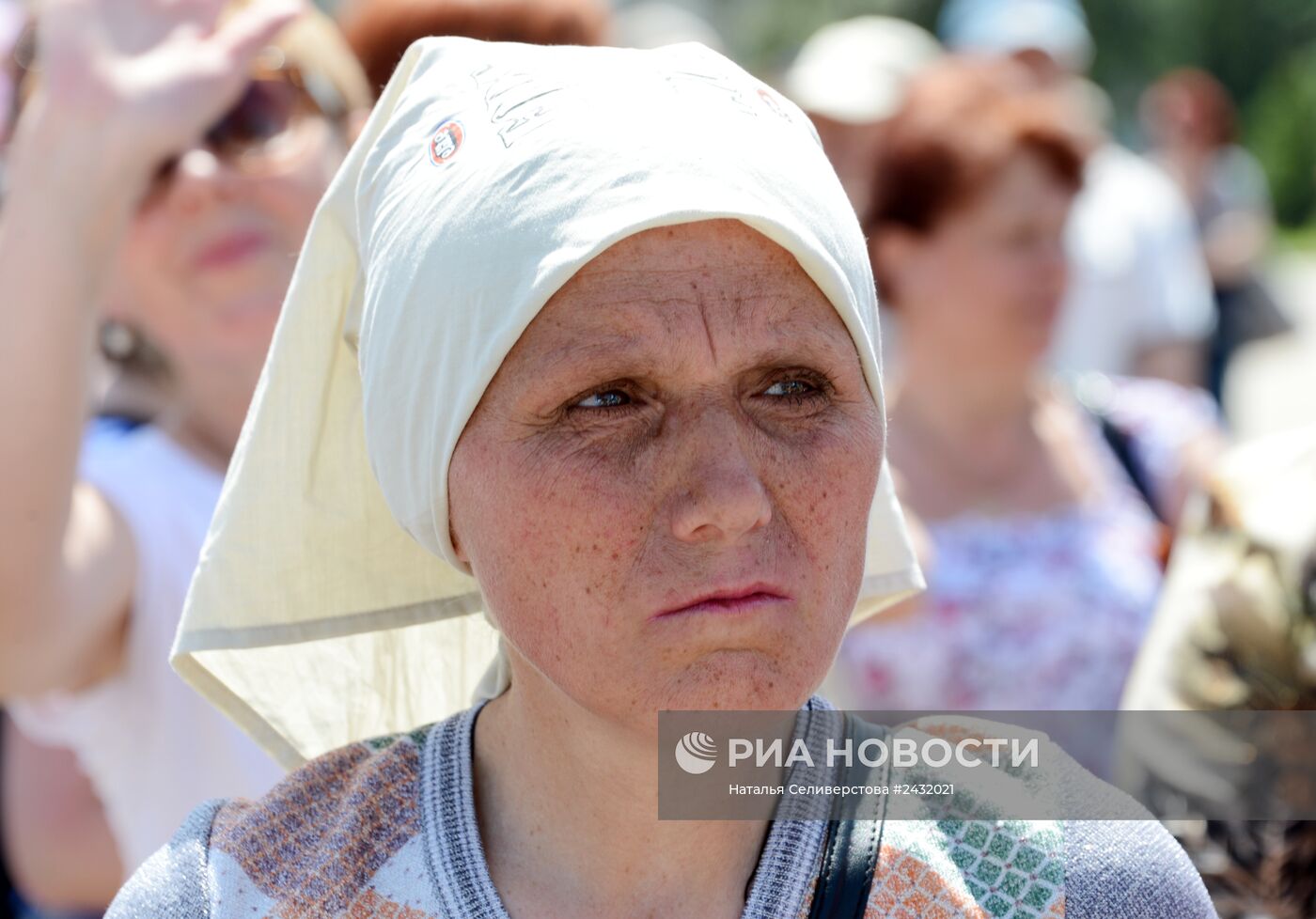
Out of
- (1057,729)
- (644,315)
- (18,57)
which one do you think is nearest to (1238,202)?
(1057,729)

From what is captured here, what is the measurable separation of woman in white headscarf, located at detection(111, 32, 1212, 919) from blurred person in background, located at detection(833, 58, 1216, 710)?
2.01 m

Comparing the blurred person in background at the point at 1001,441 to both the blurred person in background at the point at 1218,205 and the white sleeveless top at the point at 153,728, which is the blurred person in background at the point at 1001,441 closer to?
the white sleeveless top at the point at 153,728

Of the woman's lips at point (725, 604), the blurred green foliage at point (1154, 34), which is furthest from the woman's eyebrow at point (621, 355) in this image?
the blurred green foliage at point (1154, 34)

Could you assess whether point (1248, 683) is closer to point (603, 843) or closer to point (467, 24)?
point (603, 843)

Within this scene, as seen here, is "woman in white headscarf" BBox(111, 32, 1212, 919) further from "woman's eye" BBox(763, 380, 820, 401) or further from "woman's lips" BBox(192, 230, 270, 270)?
"woman's lips" BBox(192, 230, 270, 270)

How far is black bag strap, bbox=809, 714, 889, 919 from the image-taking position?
161 cm

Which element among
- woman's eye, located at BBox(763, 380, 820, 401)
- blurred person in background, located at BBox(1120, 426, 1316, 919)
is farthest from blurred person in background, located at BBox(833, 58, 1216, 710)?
woman's eye, located at BBox(763, 380, 820, 401)

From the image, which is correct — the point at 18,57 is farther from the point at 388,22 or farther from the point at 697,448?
the point at 697,448

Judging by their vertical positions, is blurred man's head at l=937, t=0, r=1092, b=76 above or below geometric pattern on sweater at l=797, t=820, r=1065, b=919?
below

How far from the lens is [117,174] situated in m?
2.35

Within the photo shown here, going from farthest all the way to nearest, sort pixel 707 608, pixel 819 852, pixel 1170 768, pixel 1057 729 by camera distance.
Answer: pixel 1057 729, pixel 1170 768, pixel 819 852, pixel 707 608

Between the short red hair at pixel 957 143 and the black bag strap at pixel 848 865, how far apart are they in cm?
272

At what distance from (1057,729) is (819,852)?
215cm

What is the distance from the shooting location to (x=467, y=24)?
3.03 m
